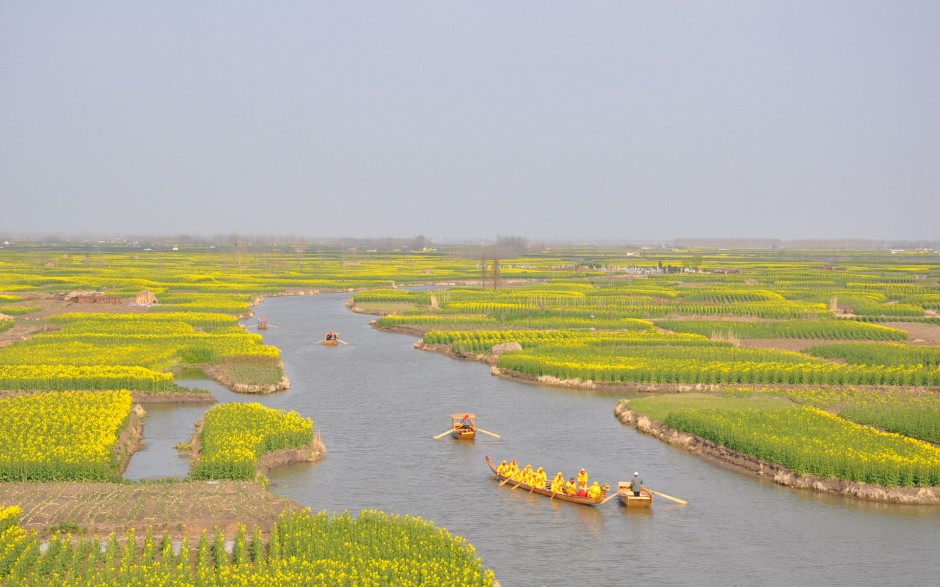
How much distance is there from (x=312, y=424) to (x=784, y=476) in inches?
665

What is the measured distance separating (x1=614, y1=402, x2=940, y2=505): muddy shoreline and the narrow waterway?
0.44 meters

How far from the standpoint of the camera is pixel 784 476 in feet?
99.6

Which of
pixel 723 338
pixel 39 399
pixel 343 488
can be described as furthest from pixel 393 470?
pixel 723 338

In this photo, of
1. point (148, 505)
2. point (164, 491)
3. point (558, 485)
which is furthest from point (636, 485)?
point (148, 505)

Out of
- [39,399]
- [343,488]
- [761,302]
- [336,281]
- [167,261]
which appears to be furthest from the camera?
[167,261]

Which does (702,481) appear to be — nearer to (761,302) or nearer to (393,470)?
(393,470)

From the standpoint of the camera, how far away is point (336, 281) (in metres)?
120

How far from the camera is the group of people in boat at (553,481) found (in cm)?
2806

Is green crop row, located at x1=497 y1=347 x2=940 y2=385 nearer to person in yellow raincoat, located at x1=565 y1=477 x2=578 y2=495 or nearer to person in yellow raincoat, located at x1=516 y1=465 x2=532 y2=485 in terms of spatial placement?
person in yellow raincoat, located at x1=516 y1=465 x2=532 y2=485

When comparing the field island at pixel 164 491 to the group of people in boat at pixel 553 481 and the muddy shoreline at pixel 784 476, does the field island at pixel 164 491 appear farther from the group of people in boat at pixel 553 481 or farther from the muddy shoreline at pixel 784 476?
the muddy shoreline at pixel 784 476

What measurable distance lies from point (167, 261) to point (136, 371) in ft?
426

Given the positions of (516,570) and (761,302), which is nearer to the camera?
(516,570)

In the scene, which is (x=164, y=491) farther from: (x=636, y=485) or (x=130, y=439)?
(x=636, y=485)

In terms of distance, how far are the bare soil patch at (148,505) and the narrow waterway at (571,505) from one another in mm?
2390
